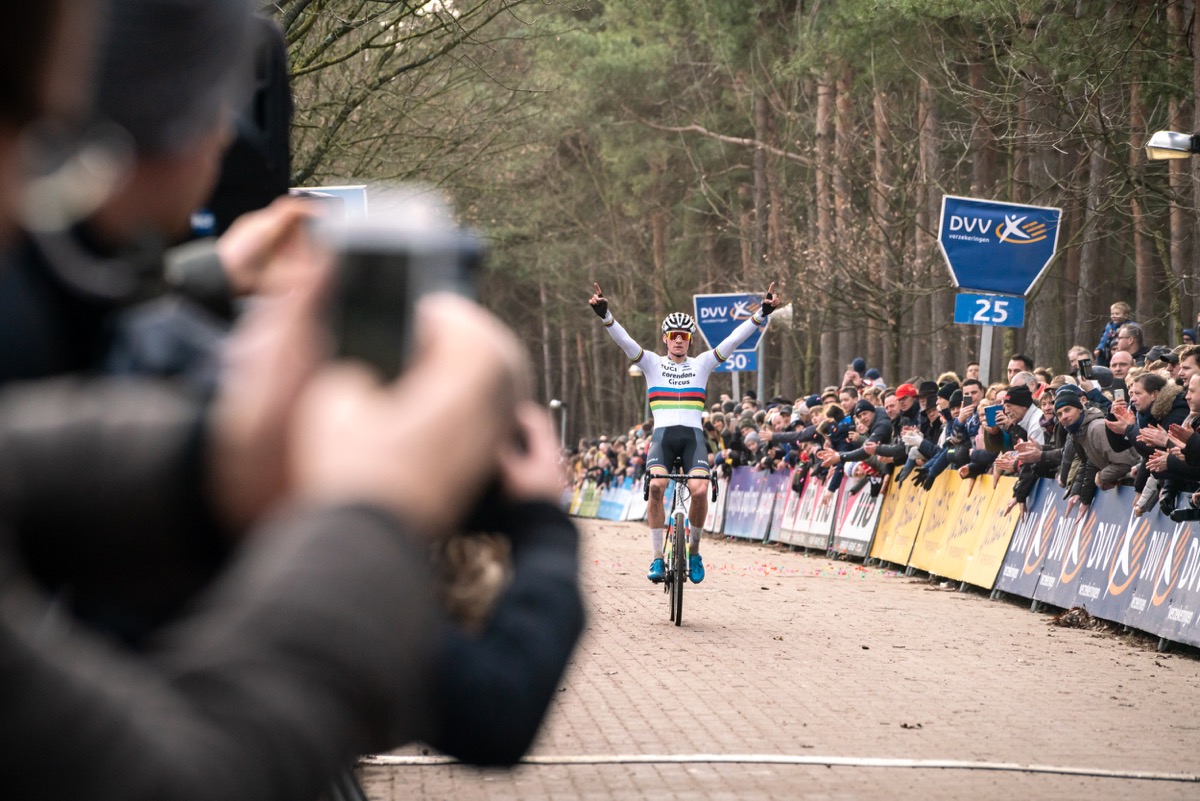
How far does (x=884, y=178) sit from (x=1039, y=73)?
11241 mm

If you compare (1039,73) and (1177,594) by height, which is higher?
(1039,73)

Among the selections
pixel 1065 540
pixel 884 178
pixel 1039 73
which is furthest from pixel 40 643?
pixel 884 178

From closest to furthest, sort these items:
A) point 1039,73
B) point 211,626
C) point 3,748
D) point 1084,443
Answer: point 3,748
point 211,626
point 1084,443
point 1039,73

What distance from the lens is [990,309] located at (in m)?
20.8

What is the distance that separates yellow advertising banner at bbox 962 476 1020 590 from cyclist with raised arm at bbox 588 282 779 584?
12.1ft

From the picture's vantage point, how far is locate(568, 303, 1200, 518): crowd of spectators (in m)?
13.7

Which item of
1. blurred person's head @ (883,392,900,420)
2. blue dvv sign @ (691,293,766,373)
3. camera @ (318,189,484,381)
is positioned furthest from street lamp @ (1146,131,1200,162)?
blue dvv sign @ (691,293,766,373)

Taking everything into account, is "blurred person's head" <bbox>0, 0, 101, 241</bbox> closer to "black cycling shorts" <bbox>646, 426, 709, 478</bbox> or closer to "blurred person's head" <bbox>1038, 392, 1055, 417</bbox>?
"black cycling shorts" <bbox>646, 426, 709, 478</bbox>

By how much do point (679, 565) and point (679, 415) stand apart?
1.97 m

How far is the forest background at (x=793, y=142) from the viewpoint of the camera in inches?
850

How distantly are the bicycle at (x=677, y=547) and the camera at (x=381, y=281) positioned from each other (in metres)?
13.2

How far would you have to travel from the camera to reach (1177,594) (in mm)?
13484

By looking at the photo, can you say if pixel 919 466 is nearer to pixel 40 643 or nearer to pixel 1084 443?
pixel 1084 443

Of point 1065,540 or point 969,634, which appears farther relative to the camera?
point 1065,540
